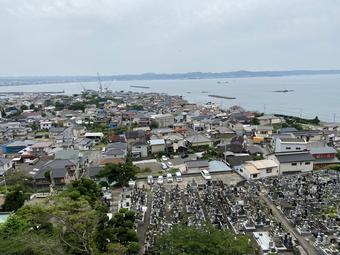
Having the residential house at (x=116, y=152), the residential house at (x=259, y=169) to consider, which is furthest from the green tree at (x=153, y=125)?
the residential house at (x=259, y=169)

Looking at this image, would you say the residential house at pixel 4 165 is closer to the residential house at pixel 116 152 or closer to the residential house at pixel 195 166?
the residential house at pixel 116 152

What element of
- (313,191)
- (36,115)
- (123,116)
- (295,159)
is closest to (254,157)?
(295,159)

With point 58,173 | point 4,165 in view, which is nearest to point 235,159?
point 58,173

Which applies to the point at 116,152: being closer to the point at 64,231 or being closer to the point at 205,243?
the point at 64,231

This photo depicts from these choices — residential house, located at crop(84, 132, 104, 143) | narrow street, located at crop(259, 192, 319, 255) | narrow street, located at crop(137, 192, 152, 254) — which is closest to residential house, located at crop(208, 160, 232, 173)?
narrow street, located at crop(259, 192, 319, 255)

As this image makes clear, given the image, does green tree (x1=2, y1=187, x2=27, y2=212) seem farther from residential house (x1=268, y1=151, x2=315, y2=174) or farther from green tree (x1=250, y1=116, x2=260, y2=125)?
green tree (x1=250, y1=116, x2=260, y2=125)

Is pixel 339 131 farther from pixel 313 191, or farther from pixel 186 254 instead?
pixel 186 254
